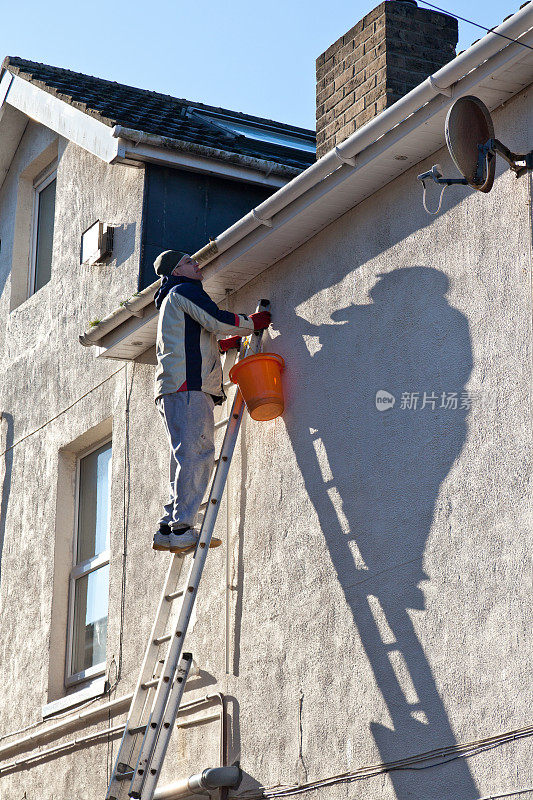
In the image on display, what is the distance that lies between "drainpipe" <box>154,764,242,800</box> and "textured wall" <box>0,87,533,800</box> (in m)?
0.10

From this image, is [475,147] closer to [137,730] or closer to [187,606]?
[187,606]

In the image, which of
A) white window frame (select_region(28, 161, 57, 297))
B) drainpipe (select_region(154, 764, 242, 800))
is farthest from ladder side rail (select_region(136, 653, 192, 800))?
white window frame (select_region(28, 161, 57, 297))

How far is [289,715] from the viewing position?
21.2ft

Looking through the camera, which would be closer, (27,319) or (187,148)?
(187,148)

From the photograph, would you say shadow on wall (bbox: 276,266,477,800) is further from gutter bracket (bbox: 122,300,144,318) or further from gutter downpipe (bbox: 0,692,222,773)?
gutter bracket (bbox: 122,300,144,318)

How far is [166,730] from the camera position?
21.5 ft

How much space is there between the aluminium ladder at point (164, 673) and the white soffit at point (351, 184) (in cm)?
40

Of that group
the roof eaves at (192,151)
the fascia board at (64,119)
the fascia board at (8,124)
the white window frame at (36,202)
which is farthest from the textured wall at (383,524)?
the fascia board at (8,124)

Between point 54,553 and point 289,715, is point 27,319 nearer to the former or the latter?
point 54,553

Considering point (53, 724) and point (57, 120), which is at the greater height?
point (57, 120)

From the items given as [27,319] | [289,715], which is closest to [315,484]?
[289,715]

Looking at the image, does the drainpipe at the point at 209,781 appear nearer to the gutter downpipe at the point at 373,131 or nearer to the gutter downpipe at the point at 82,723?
the gutter downpipe at the point at 82,723

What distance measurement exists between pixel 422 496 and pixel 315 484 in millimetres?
998

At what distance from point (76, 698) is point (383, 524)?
356 cm
